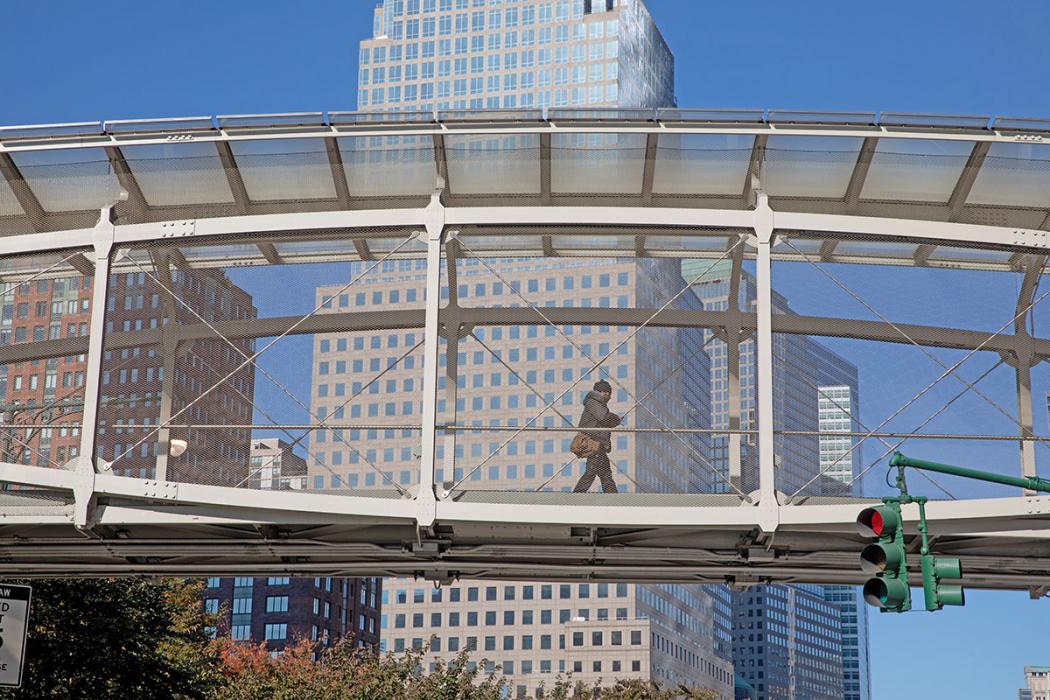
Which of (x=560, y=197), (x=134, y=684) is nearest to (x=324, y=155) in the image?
(x=560, y=197)

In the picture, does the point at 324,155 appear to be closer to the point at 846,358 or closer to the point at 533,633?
the point at 846,358

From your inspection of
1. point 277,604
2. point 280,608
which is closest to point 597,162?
point 280,608

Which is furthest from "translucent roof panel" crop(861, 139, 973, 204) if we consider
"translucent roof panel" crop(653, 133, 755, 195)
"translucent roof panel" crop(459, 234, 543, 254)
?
"translucent roof panel" crop(459, 234, 543, 254)

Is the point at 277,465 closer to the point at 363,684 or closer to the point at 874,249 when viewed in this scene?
the point at 874,249

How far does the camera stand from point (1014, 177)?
65.1ft

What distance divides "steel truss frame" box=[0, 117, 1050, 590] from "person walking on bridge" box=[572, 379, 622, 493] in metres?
0.35

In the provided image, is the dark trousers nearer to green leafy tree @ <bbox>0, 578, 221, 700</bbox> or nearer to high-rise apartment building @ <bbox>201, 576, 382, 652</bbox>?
green leafy tree @ <bbox>0, 578, 221, 700</bbox>

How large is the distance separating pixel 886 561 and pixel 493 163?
345 inches

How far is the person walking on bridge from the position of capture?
748 inches

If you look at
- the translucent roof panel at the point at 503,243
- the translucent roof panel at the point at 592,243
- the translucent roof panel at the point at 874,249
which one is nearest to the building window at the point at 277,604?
the translucent roof panel at the point at 503,243

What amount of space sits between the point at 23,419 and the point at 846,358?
11.6m

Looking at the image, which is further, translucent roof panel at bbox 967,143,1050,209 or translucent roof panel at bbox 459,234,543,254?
translucent roof panel at bbox 459,234,543,254

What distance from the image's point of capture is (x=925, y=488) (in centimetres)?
1950

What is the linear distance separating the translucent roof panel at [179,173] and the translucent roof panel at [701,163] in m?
5.97
